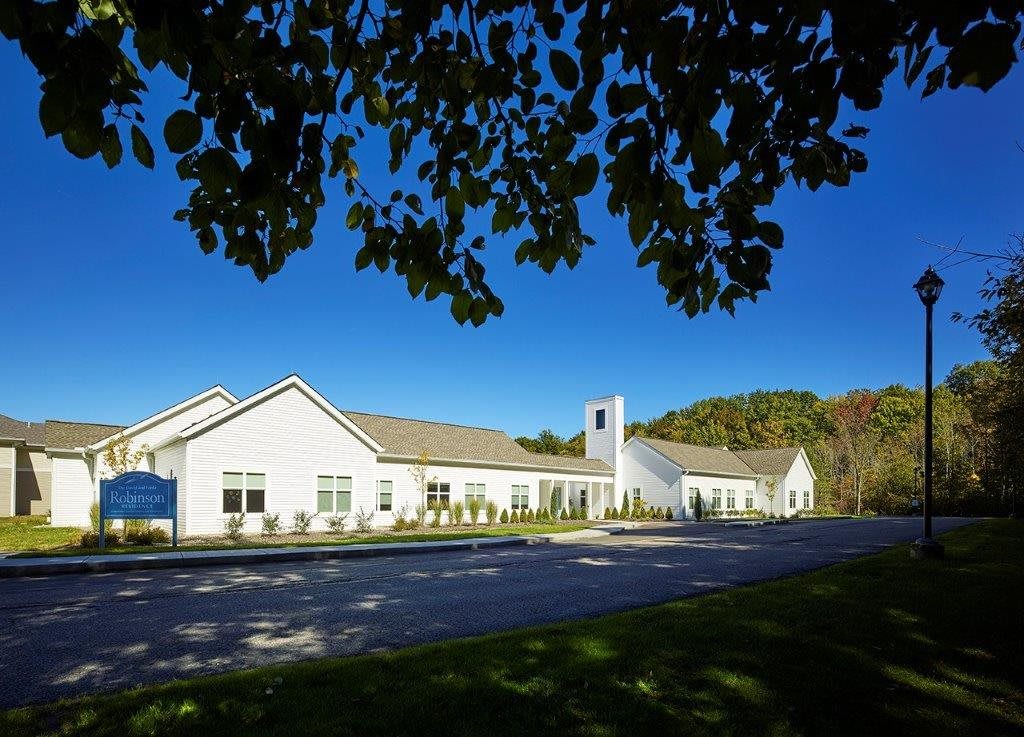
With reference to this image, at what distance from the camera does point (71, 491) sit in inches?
968

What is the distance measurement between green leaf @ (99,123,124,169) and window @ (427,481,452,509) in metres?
26.8

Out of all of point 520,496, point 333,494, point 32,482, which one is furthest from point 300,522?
point 32,482

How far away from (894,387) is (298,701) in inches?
3746

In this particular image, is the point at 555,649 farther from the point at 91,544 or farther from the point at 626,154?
the point at 91,544

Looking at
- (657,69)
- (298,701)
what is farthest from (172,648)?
(657,69)

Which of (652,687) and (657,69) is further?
(652,687)

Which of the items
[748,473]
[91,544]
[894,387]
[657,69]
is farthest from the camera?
[894,387]

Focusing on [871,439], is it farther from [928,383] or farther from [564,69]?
[564,69]

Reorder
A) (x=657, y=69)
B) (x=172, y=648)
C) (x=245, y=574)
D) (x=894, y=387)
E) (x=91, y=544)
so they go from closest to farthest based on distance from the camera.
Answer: (x=657, y=69) → (x=172, y=648) → (x=245, y=574) → (x=91, y=544) → (x=894, y=387)

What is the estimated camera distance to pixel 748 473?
4850 cm

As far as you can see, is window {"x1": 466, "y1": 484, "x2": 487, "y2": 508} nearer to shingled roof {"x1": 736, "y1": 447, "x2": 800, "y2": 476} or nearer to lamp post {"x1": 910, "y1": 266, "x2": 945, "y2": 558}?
lamp post {"x1": 910, "y1": 266, "x2": 945, "y2": 558}

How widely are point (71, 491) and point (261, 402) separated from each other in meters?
9.77

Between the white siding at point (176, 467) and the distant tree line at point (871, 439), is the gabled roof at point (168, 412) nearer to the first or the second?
the white siding at point (176, 467)

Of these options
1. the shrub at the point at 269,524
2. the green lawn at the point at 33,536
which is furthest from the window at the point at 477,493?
the green lawn at the point at 33,536
